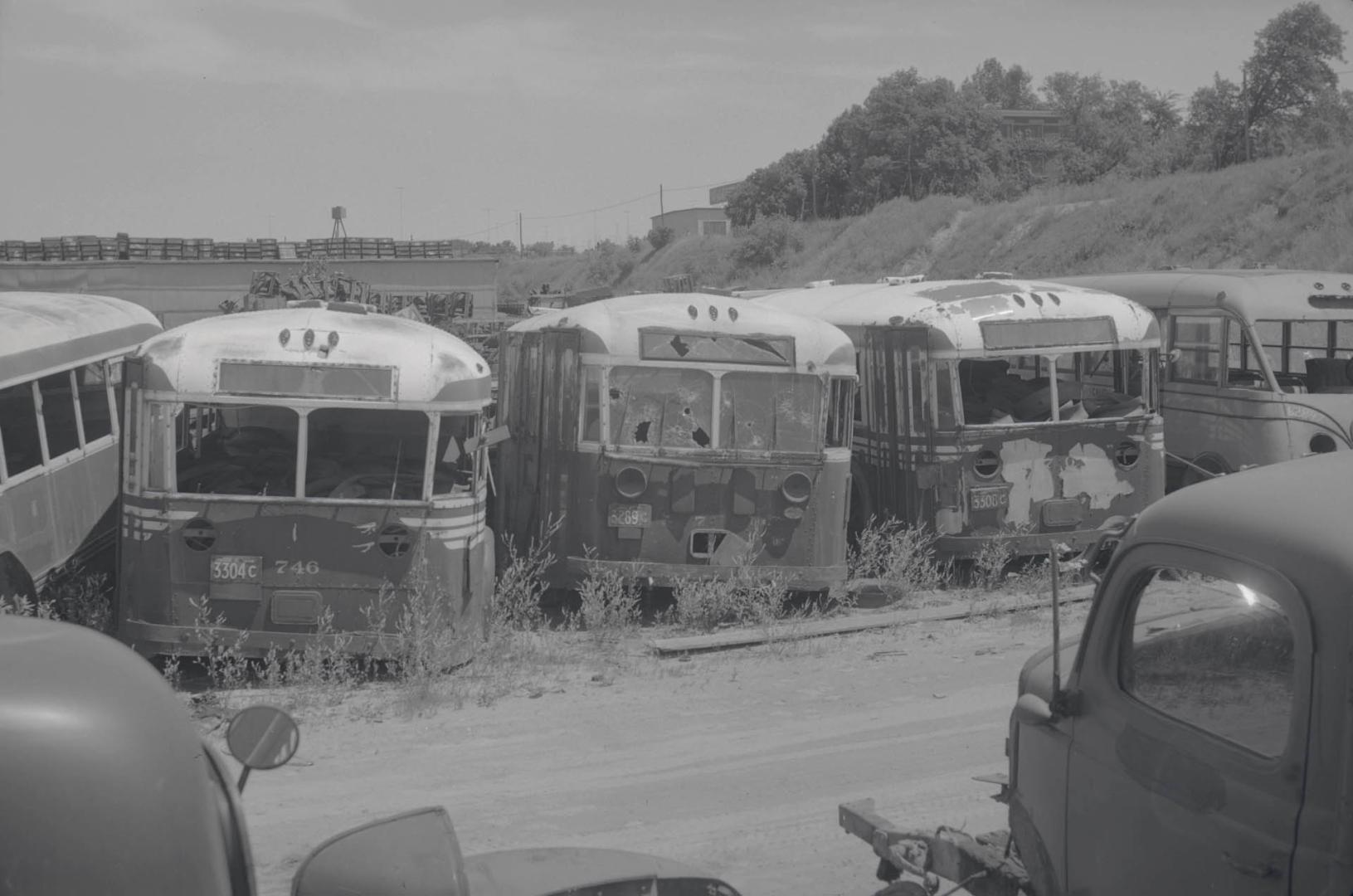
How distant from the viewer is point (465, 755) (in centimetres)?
766

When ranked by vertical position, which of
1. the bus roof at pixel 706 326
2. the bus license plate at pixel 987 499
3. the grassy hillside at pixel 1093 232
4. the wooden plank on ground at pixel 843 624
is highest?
the grassy hillside at pixel 1093 232

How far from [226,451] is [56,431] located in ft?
4.09

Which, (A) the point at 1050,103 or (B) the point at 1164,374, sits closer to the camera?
(B) the point at 1164,374

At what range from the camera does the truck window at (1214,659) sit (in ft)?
10.2

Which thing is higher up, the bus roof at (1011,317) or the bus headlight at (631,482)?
the bus roof at (1011,317)

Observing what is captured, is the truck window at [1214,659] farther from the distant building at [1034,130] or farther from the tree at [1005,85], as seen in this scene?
the tree at [1005,85]

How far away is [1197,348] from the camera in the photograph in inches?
551

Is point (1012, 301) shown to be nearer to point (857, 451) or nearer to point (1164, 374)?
point (857, 451)

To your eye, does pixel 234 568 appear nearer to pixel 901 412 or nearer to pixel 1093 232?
pixel 901 412

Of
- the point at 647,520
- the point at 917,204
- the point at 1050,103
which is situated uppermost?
the point at 1050,103

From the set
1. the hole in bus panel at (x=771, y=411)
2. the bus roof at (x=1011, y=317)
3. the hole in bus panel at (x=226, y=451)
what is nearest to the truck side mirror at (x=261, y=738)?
the hole in bus panel at (x=226, y=451)

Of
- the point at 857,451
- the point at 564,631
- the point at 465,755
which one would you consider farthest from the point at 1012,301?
the point at 465,755

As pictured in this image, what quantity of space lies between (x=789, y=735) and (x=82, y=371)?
21.1 ft

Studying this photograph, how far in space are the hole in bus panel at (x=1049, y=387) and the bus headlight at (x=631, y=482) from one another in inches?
114
